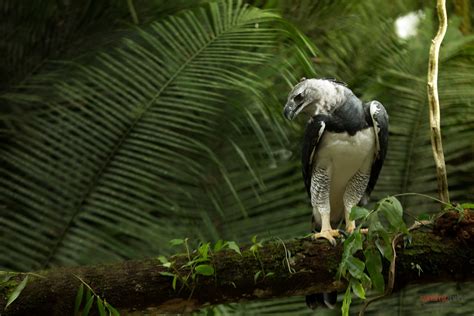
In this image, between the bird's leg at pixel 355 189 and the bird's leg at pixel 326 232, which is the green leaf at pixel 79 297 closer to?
the bird's leg at pixel 326 232

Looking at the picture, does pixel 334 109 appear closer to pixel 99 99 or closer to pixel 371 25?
pixel 99 99

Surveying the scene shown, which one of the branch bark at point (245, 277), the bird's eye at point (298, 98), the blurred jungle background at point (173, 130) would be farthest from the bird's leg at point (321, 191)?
the blurred jungle background at point (173, 130)

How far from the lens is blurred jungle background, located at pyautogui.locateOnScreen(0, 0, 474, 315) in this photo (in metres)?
3.46

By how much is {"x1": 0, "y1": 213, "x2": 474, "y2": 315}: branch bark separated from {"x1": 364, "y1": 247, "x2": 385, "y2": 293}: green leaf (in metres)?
0.14

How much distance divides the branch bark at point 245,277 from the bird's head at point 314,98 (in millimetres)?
519

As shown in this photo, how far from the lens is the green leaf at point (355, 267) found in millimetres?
2174

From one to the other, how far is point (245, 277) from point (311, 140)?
0.65 meters

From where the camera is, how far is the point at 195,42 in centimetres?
371

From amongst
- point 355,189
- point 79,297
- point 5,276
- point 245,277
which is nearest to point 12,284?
point 5,276

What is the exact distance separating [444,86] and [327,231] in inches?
65.5

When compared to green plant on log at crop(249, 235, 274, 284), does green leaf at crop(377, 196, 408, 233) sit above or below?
above

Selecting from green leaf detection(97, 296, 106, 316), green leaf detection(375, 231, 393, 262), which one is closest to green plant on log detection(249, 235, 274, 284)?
green leaf detection(375, 231, 393, 262)

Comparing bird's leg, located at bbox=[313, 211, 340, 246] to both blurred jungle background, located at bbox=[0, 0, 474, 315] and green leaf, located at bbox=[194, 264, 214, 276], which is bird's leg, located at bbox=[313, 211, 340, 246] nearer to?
green leaf, located at bbox=[194, 264, 214, 276]

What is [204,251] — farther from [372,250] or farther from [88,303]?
[372,250]
